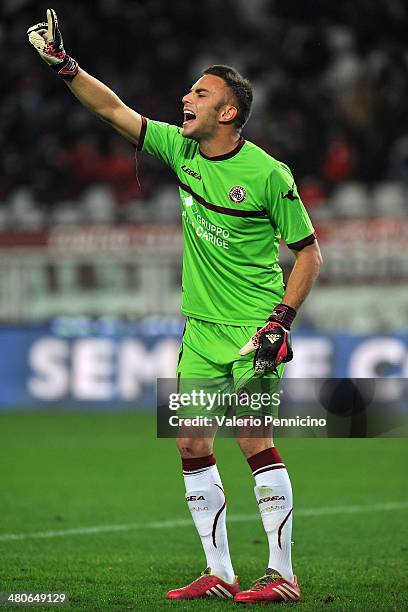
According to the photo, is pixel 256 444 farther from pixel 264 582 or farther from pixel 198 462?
pixel 264 582

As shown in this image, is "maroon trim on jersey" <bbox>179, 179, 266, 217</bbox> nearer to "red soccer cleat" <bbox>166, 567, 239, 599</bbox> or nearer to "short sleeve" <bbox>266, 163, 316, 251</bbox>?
"short sleeve" <bbox>266, 163, 316, 251</bbox>

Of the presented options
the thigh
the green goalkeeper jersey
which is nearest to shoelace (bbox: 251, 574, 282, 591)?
the thigh

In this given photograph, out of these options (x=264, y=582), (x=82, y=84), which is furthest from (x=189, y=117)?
(x=264, y=582)

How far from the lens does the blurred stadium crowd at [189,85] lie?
53.8ft

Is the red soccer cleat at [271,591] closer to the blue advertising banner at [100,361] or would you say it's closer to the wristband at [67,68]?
the wristband at [67,68]

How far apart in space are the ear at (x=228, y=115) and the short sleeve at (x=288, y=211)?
1.08 feet

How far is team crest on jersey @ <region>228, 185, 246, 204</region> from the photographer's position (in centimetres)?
555

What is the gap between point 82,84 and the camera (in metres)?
5.79

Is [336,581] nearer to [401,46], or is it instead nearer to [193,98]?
[193,98]

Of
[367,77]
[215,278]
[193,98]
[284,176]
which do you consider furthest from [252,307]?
[367,77]

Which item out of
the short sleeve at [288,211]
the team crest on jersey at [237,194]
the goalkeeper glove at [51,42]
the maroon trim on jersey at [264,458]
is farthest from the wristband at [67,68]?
the maroon trim on jersey at [264,458]

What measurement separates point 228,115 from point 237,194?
364 millimetres

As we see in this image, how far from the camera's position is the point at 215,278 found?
568 cm

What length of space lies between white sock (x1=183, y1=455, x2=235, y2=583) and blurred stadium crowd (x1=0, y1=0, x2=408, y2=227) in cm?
929
